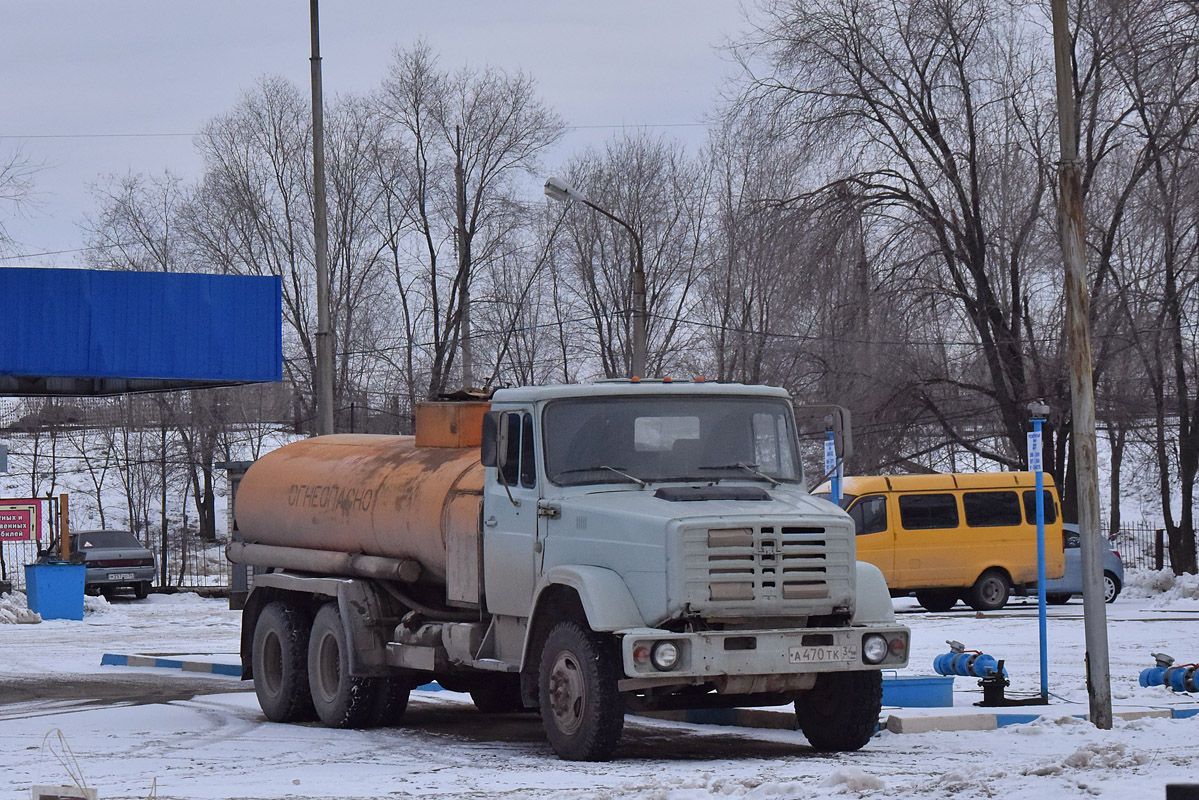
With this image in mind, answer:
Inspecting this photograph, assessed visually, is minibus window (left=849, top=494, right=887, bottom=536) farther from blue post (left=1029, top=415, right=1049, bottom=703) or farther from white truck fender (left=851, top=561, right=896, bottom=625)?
white truck fender (left=851, top=561, right=896, bottom=625)

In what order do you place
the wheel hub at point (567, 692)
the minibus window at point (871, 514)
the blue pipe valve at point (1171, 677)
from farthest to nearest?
1. the minibus window at point (871, 514)
2. the blue pipe valve at point (1171, 677)
3. the wheel hub at point (567, 692)

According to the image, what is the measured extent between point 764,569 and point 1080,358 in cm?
333

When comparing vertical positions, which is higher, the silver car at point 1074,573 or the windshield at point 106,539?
the windshield at point 106,539

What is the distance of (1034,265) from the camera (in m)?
30.9

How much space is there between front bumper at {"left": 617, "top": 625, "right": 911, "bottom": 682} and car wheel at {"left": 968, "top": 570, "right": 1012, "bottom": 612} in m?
18.3

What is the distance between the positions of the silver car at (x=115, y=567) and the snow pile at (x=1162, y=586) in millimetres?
22120

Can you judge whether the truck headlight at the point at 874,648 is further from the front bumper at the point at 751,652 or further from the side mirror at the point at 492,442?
the side mirror at the point at 492,442

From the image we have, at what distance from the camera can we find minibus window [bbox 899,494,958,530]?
27312mm

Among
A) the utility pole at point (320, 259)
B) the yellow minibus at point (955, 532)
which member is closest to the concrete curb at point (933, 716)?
the utility pole at point (320, 259)

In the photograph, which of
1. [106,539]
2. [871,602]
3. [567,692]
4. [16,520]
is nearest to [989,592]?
[871,602]

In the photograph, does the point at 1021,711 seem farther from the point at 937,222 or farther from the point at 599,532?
the point at 937,222

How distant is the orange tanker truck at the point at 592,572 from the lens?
9633 millimetres

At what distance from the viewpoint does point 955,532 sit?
2747 cm

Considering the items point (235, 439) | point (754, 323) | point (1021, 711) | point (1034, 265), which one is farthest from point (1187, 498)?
point (235, 439)
